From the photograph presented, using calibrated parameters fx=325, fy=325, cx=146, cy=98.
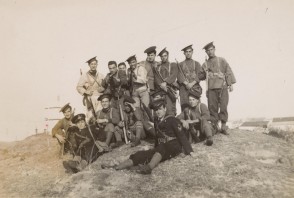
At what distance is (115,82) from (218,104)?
2.92 metres

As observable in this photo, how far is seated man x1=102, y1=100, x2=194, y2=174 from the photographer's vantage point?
6855mm

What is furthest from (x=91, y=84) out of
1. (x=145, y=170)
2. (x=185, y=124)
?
(x=145, y=170)

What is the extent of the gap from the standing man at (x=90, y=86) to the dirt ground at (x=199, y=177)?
1.80 m

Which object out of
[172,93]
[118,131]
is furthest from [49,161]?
[172,93]

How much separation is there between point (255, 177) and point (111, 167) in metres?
3.05

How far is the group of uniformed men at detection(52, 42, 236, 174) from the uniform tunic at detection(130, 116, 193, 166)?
326 mm

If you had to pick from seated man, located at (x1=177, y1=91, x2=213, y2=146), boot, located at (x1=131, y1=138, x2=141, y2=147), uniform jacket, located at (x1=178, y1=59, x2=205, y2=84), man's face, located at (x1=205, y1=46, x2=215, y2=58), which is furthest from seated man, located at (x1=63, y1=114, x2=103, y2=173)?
man's face, located at (x1=205, y1=46, x2=215, y2=58)

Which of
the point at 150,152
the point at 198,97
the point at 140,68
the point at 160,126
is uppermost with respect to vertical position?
the point at 140,68

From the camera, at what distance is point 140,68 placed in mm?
9172

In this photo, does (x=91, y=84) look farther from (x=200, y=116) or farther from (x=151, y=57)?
(x=200, y=116)

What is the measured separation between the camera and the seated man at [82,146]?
25.6 ft

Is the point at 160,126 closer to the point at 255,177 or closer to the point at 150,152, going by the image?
the point at 150,152

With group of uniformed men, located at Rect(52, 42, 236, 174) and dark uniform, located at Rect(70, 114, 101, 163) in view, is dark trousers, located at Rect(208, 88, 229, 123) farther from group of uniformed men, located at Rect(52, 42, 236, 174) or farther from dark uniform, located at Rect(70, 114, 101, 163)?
dark uniform, located at Rect(70, 114, 101, 163)

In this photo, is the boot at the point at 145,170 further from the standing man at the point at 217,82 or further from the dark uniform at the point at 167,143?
the standing man at the point at 217,82
